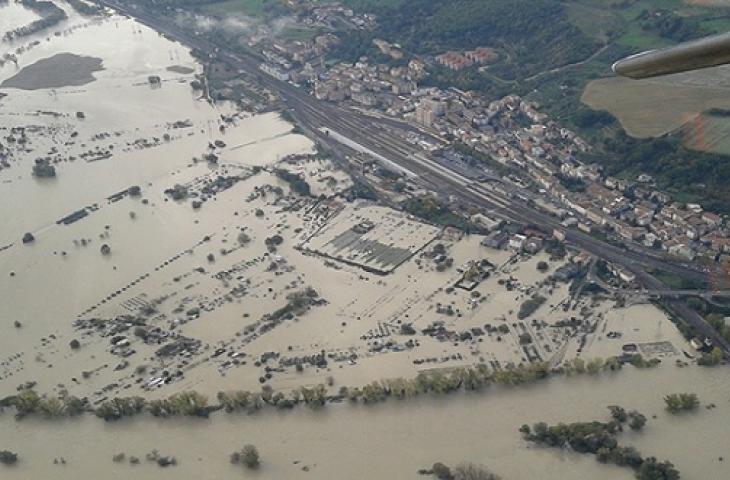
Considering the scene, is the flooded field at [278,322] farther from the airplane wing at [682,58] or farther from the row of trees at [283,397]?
the airplane wing at [682,58]

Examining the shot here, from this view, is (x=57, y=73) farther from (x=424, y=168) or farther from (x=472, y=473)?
(x=472, y=473)

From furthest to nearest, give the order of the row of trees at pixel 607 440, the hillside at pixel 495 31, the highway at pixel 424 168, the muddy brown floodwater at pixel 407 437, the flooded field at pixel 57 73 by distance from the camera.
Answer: the flooded field at pixel 57 73 < the hillside at pixel 495 31 < the highway at pixel 424 168 < the muddy brown floodwater at pixel 407 437 < the row of trees at pixel 607 440

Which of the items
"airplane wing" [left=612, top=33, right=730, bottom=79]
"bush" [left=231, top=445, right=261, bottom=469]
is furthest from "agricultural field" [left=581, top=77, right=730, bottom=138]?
"airplane wing" [left=612, top=33, right=730, bottom=79]

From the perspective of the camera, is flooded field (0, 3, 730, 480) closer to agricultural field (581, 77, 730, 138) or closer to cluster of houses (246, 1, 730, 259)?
cluster of houses (246, 1, 730, 259)

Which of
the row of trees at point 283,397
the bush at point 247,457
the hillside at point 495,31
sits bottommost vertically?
the bush at point 247,457

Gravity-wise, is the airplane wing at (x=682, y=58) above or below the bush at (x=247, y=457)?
above

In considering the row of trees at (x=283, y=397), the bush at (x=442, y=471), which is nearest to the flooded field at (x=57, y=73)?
the row of trees at (x=283, y=397)

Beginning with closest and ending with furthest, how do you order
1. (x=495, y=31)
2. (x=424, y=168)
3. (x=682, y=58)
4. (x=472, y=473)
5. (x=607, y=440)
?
1. (x=682, y=58)
2. (x=472, y=473)
3. (x=607, y=440)
4. (x=424, y=168)
5. (x=495, y=31)

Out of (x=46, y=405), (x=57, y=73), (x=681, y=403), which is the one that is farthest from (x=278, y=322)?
(x=57, y=73)
